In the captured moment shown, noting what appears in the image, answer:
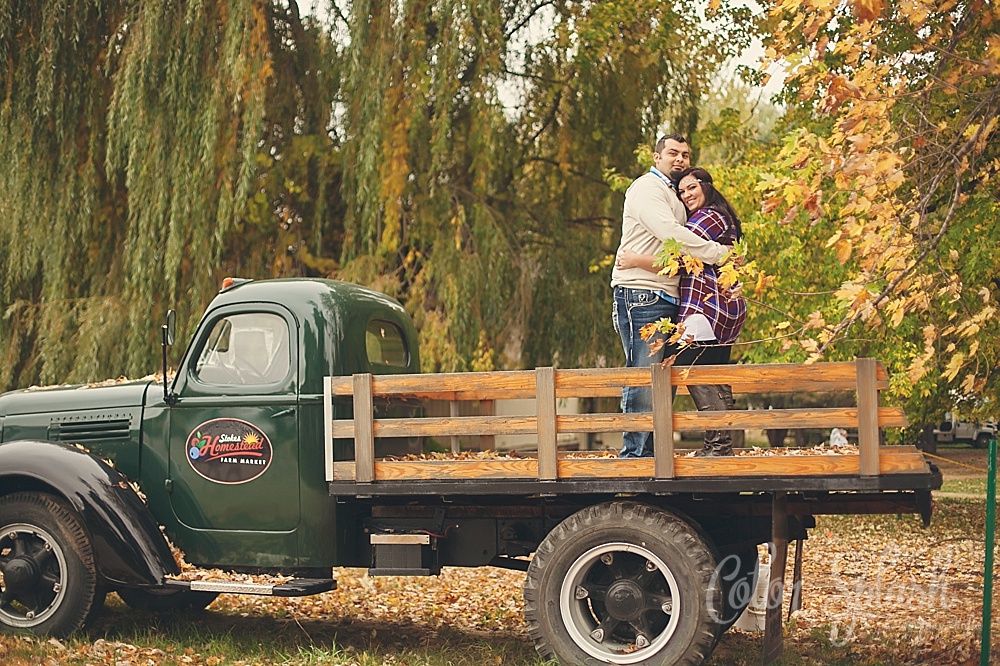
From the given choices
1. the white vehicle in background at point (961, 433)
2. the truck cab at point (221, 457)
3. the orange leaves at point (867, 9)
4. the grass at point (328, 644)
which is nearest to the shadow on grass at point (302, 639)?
the grass at point (328, 644)

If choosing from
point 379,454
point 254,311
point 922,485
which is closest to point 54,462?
point 254,311

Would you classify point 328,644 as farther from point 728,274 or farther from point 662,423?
point 728,274

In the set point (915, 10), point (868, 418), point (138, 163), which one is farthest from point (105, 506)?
point (138, 163)

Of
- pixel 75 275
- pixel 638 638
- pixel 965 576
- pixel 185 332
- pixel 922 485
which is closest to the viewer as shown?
pixel 922 485

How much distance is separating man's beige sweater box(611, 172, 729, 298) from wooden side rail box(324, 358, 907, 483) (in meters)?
0.69

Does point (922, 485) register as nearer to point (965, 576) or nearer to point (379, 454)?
point (379, 454)

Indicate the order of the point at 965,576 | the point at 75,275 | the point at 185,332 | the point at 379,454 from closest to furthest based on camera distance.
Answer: the point at 379,454, the point at 965,576, the point at 185,332, the point at 75,275

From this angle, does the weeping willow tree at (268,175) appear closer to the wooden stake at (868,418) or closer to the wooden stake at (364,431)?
the wooden stake at (364,431)

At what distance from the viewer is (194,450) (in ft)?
23.5

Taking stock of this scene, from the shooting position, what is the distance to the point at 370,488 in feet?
21.4

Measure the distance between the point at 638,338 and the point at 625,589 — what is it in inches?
55.8

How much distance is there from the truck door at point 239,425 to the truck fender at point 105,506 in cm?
27

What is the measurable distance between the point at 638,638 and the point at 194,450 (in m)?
2.86

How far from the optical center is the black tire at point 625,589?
6.04 metres
